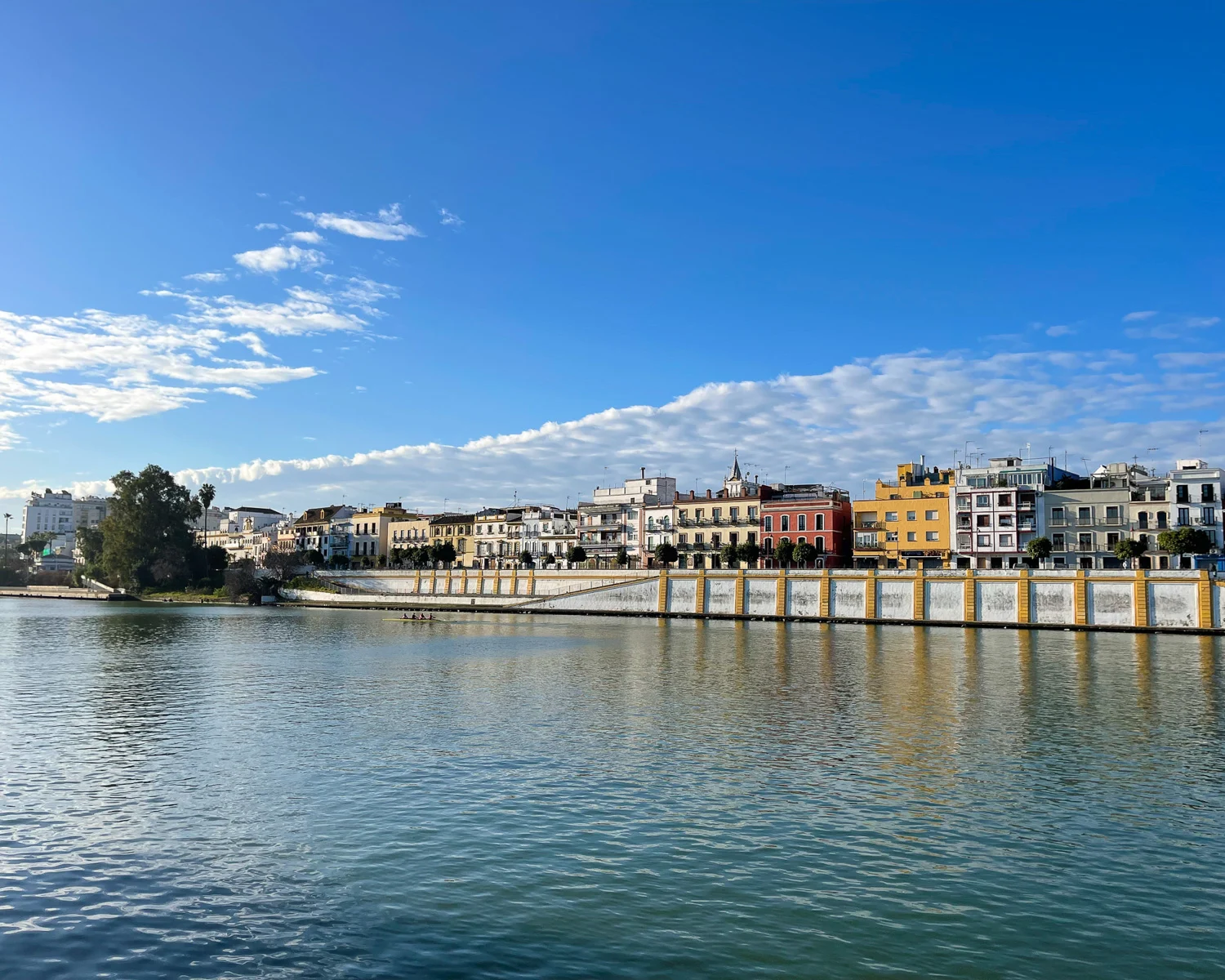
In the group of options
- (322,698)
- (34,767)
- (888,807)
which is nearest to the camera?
(888,807)

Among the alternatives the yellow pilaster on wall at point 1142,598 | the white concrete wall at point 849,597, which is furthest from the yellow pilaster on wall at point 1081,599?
the white concrete wall at point 849,597

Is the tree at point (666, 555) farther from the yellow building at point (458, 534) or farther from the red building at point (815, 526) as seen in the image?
the yellow building at point (458, 534)

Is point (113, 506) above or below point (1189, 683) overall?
above

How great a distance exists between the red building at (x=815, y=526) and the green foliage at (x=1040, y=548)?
72.4 feet

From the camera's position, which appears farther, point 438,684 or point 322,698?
Answer: point 438,684

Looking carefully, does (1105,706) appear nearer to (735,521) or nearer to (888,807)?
(888,807)

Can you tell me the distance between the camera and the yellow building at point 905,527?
4166 inches

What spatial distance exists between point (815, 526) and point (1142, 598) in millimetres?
41164

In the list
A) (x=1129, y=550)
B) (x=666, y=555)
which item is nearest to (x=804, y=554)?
(x=666, y=555)

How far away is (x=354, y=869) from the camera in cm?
1662

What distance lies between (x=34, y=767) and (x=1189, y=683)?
1794 inches

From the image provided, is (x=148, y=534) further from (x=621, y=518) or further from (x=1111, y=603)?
(x=1111, y=603)

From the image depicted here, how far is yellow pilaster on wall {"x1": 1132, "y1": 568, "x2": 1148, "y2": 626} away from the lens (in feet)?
247

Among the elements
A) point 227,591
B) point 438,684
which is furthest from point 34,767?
point 227,591
